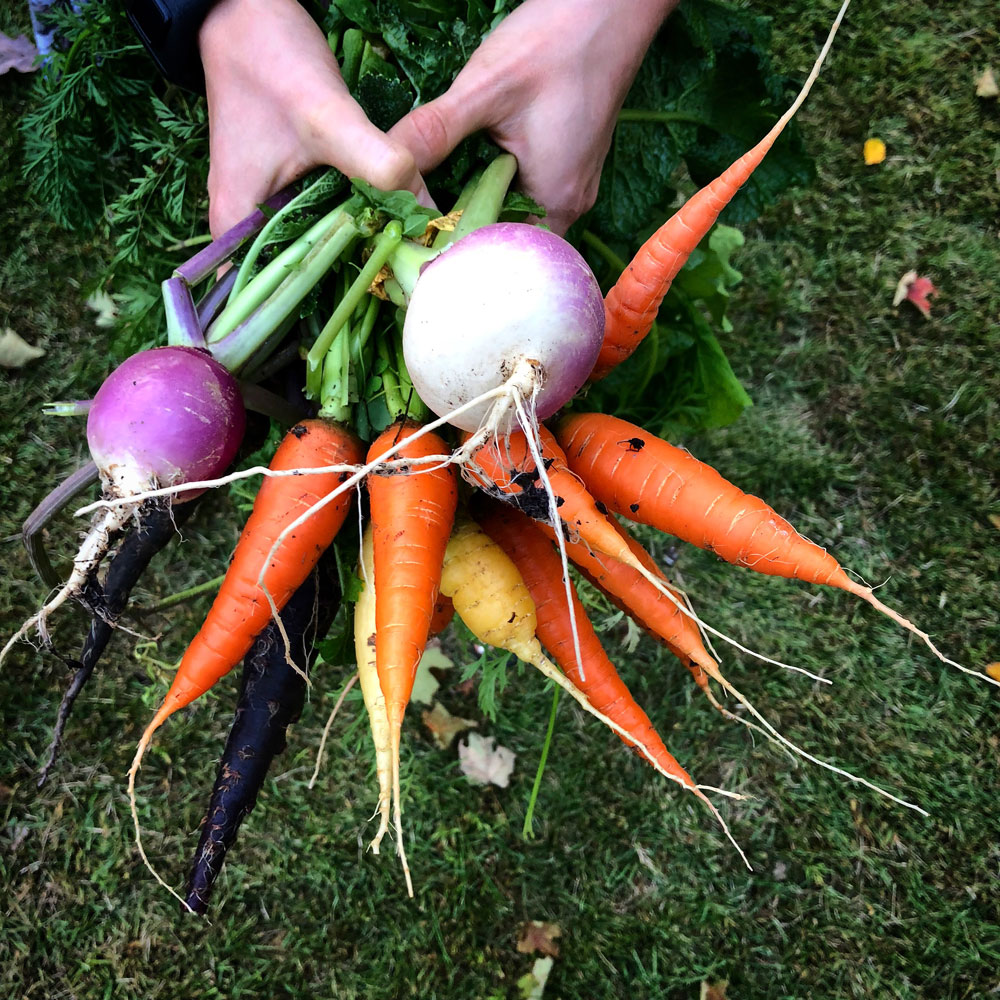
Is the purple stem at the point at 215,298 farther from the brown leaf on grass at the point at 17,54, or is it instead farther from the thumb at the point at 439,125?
the brown leaf on grass at the point at 17,54

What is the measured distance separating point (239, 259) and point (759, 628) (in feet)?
5.66

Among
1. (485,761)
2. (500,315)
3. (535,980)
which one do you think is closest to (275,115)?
(500,315)

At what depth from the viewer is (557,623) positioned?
144 cm

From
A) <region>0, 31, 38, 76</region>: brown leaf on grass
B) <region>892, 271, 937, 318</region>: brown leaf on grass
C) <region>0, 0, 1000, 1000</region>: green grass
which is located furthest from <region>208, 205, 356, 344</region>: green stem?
<region>892, 271, 937, 318</region>: brown leaf on grass

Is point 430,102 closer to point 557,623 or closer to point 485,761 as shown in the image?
point 557,623

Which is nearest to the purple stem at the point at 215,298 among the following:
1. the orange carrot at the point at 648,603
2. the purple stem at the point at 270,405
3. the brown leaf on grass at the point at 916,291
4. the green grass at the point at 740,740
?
the purple stem at the point at 270,405

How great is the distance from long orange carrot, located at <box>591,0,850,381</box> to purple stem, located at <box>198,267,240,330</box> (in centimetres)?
67

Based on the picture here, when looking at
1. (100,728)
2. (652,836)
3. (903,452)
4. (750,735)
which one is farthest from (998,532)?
(100,728)

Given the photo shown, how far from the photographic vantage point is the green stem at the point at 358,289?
121 centimetres

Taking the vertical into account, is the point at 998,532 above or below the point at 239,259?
below

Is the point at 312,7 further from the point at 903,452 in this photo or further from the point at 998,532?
the point at 998,532

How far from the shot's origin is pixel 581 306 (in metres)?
1.02

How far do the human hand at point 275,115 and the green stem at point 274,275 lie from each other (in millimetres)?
86

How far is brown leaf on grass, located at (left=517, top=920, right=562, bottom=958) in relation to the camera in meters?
2.03
